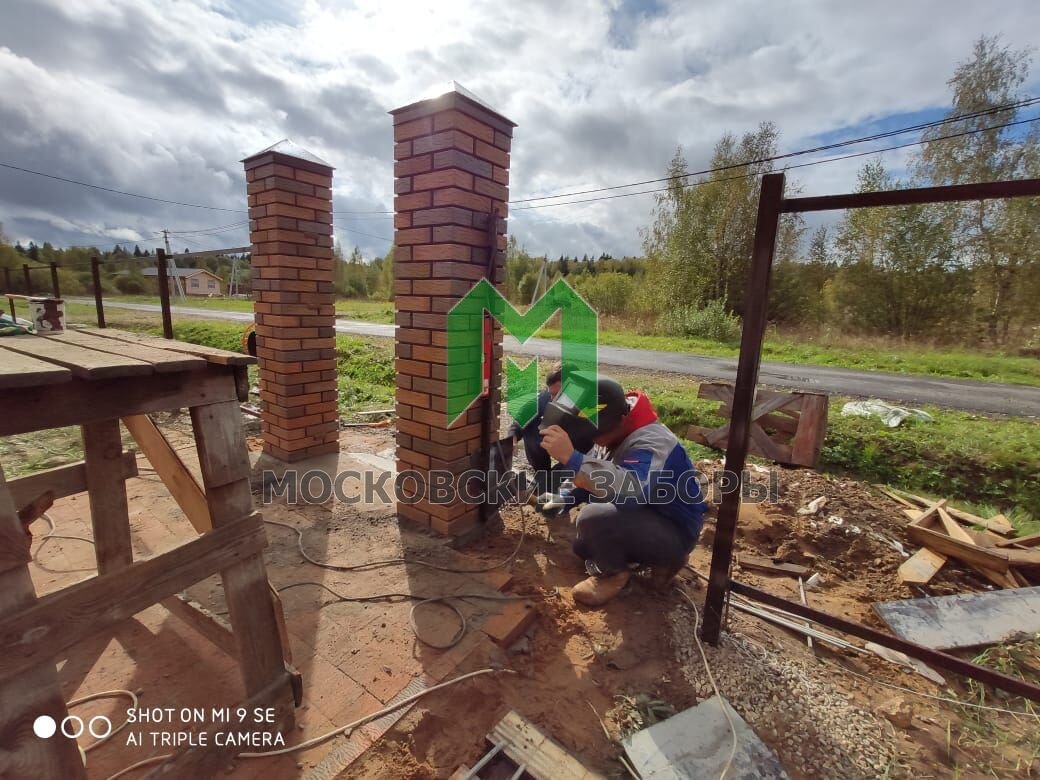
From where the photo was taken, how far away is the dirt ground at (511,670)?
165 cm

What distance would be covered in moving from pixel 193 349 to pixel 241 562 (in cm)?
73

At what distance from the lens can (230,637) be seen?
1723mm

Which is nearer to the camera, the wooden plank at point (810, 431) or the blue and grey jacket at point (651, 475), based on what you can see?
the blue and grey jacket at point (651, 475)

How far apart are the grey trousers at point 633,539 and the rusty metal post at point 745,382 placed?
1.07 ft

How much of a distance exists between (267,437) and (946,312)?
17.2m

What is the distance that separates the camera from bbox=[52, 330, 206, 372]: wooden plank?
124cm

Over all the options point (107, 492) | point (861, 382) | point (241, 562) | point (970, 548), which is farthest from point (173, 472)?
point (861, 382)

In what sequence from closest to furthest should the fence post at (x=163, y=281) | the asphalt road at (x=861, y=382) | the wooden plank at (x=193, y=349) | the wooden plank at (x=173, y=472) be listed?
the wooden plank at (x=193, y=349) → the wooden plank at (x=173, y=472) → the fence post at (x=163, y=281) → the asphalt road at (x=861, y=382)

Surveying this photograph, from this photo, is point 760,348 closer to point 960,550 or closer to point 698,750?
point 698,750

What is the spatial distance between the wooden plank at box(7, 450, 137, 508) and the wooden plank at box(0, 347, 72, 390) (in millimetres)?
1019

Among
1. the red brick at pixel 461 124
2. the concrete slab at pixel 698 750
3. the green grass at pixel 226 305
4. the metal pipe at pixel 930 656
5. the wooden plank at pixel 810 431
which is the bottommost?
the concrete slab at pixel 698 750

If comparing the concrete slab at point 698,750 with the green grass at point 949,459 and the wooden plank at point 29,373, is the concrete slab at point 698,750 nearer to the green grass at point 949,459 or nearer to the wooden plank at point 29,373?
the wooden plank at point 29,373

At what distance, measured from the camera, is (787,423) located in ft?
14.7

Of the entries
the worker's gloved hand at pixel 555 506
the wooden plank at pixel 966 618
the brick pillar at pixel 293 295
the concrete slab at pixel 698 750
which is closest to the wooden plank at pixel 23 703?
the concrete slab at pixel 698 750
